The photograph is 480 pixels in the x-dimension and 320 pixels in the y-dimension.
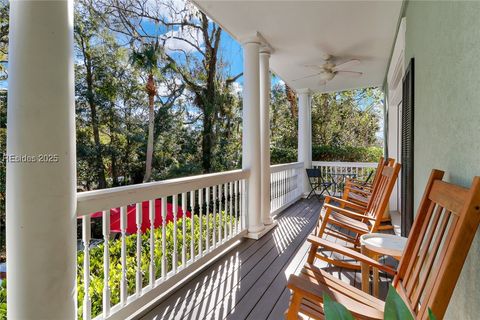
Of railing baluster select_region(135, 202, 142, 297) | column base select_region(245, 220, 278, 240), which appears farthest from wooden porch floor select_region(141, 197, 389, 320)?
railing baluster select_region(135, 202, 142, 297)

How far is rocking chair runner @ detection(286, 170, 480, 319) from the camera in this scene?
0.86 metres

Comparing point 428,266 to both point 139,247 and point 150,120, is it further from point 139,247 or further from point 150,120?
point 150,120

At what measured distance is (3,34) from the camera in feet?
22.4

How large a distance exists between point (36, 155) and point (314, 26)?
3.21 meters

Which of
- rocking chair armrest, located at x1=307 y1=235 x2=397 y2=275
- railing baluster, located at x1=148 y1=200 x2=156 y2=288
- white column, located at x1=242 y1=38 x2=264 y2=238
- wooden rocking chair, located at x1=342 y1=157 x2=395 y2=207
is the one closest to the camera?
rocking chair armrest, located at x1=307 y1=235 x2=397 y2=275

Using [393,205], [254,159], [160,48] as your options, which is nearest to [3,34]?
[160,48]

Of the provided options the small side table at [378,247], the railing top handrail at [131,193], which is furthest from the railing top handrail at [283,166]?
the small side table at [378,247]

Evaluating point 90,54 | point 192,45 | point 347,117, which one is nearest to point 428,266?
point 90,54

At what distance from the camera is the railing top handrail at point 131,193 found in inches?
62.8

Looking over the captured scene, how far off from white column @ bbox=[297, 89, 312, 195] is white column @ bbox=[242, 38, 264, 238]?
3.25m

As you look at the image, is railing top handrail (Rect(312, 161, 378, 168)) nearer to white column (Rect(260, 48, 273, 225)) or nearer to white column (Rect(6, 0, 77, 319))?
white column (Rect(260, 48, 273, 225))

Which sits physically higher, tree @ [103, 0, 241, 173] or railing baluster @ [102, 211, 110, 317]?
tree @ [103, 0, 241, 173]

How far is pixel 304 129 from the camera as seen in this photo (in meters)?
6.80

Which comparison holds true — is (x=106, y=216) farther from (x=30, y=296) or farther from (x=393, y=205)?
(x=393, y=205)
